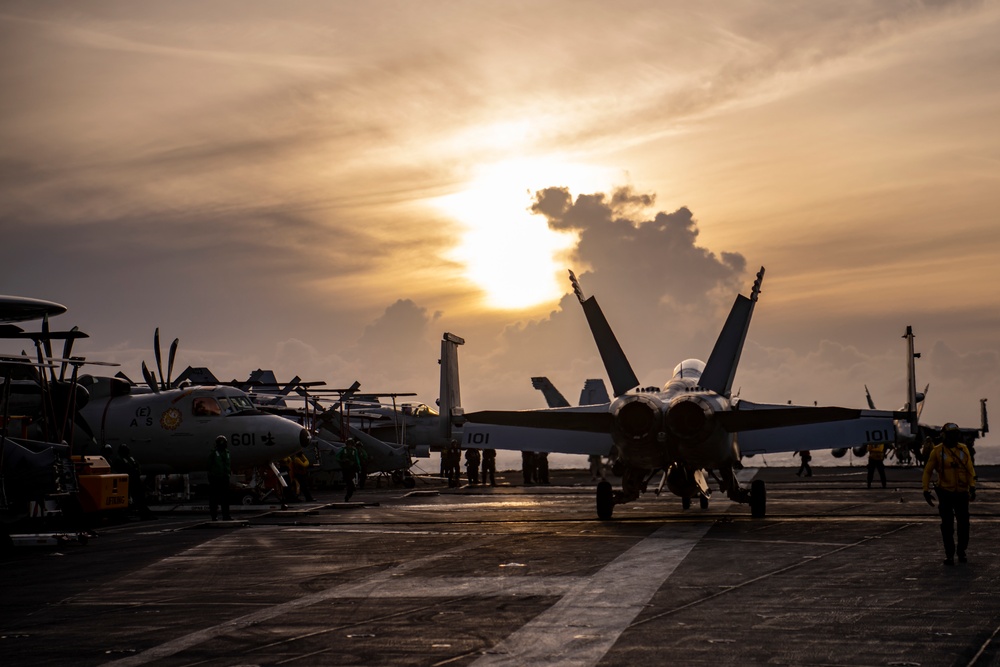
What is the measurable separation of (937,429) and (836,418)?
236 feet

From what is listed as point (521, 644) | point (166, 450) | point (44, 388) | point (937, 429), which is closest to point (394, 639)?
point (521, 644)

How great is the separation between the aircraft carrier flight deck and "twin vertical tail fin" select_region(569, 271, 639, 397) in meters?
3.06

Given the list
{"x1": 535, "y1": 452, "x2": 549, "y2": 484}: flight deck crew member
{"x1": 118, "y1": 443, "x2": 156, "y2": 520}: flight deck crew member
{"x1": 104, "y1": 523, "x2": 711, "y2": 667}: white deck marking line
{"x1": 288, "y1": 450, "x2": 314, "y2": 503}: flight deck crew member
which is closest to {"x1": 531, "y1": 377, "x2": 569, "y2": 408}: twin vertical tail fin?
{"x1": 535, "y1": 452, "x2": 549, "y2": 484}: flight deck crew member

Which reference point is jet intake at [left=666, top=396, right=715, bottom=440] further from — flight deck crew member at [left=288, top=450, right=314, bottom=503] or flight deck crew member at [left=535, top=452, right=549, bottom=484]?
flight deck crew member at [left=535, top=452, right=549, bottom=484]

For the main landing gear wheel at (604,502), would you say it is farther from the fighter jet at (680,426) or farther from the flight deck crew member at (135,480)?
the flight deck crew member at (135,480)

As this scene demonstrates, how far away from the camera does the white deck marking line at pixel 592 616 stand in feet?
28.9

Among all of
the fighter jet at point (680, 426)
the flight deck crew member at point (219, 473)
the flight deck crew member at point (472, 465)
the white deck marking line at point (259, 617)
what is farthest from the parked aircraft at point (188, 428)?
the flight deck crew member at point (472, 465)

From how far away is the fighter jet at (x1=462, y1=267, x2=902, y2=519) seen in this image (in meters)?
21.6

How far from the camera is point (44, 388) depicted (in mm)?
19547

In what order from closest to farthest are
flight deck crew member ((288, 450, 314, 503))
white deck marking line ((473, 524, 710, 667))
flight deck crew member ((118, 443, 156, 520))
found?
white deck marking line ((473, 524, 710, 667)) → flight deck crew member ((118, 443, 156, 520)) → flight deck crew member ((288, 450, 314, 503))

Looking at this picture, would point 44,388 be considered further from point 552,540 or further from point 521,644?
point 521,644

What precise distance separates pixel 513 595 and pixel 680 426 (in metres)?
10.0

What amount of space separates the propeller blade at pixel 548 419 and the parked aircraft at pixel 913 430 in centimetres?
609

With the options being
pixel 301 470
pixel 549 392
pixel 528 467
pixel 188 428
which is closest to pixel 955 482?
pixel 188 428
